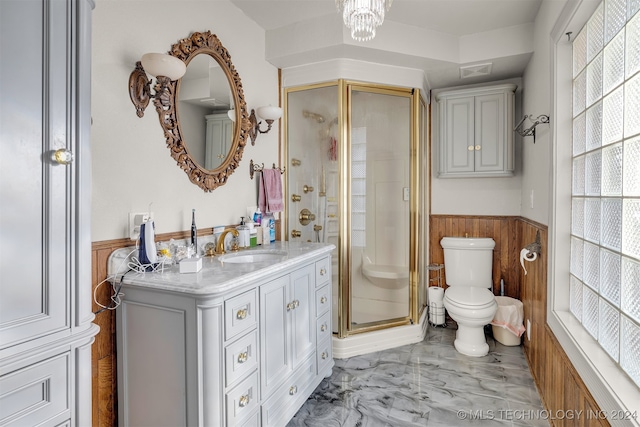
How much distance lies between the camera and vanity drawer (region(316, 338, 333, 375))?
7.16 ft

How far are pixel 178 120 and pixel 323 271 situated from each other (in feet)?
4.08

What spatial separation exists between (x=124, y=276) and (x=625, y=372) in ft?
6.26

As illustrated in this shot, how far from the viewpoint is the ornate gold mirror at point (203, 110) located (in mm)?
1791

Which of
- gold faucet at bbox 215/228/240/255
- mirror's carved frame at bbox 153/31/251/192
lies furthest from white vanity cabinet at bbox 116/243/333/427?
mirror's carved frame at bbox 153/31/251/192

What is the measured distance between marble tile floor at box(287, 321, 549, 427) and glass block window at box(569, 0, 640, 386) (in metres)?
0.75

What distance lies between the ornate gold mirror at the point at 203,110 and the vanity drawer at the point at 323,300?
0.94 meters

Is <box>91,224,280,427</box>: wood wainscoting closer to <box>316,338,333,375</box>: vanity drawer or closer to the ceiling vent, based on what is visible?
<box>316,338,333,375</box>: vanity drawer

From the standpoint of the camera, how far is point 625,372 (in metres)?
1.17

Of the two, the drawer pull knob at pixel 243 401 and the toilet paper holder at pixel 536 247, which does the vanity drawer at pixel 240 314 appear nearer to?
the drawer pull knob at pixel 243 401

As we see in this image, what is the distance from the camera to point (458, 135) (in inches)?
123

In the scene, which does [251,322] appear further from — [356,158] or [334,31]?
[334,31]

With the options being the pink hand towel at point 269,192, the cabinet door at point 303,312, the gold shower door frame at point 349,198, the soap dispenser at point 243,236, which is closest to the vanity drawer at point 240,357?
the cabinet door at point 303,312

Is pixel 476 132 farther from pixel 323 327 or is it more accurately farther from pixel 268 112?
pixel 323 327

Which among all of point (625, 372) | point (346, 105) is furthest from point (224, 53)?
point (625, 372)
